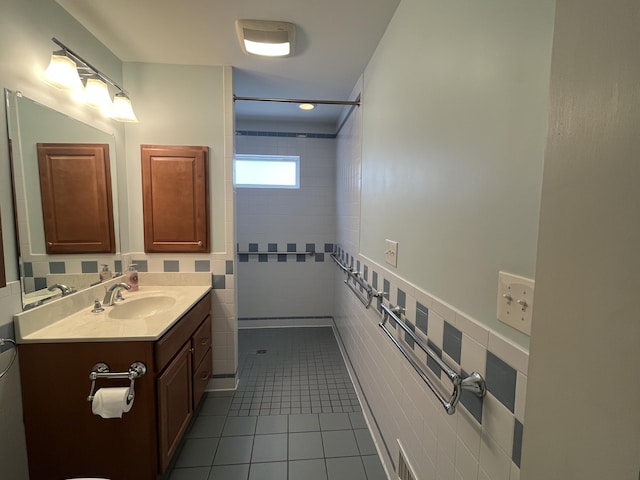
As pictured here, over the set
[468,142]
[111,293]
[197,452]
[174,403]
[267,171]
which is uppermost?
[267,171]

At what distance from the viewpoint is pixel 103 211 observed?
1824 mm

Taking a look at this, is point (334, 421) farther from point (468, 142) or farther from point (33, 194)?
point (33, 194)

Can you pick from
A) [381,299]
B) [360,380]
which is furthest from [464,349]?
[360,380]

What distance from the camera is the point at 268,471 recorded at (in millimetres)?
1596

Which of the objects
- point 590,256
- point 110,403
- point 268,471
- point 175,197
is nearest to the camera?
point 590,256

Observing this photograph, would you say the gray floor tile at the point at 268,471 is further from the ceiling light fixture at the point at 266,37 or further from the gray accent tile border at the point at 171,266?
the ceiling light fixture at the point at 266,37

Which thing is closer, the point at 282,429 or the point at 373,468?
the point at 373,468

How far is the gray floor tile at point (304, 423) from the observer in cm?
190

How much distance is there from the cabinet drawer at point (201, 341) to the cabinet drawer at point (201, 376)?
1.9 inches

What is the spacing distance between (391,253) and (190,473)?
1.65 meters

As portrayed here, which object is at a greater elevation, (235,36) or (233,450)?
(235,36)

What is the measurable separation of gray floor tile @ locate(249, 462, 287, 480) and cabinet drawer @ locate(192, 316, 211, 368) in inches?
27.6

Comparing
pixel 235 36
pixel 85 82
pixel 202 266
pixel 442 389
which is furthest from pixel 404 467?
pixel 85 82

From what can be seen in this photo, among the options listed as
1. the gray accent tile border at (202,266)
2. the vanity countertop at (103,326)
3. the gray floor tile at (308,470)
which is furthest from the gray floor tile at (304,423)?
the gray accent tile border at (202,266)
